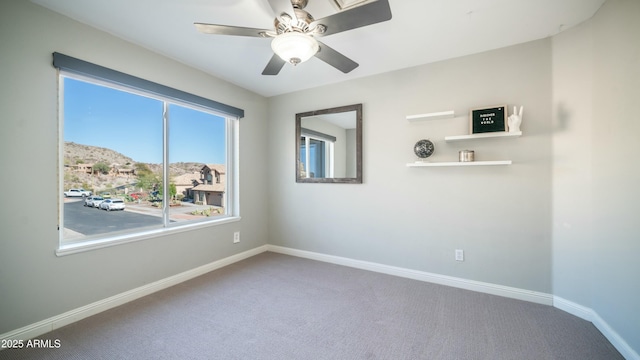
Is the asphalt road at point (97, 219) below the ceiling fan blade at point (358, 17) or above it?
below

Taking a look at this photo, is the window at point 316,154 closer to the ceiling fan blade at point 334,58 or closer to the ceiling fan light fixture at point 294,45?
the ceiling fan blade at point 334,58

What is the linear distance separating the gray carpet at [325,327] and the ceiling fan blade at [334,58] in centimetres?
211

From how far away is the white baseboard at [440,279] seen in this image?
2.35 m

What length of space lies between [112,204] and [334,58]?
249 centimetres

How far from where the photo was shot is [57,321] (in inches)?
75.7

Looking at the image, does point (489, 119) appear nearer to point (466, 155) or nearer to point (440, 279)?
point (466, 155)

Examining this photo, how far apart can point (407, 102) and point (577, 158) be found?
5.25ft

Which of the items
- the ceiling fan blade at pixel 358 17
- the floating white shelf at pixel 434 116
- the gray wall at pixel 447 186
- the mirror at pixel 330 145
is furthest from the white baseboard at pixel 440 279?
the ceiling fan blade at pixel 358 17

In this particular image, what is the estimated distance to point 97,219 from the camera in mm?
2271

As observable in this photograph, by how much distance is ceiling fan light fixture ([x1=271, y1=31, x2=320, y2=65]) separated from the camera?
5.15 ft

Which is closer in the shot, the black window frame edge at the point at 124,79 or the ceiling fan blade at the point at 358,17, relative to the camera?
the ceiling fan blade at the point at 358,17

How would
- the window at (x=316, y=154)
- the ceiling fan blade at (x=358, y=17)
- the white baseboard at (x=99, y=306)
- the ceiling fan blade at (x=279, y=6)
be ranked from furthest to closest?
the window at (x=316, y=154) < the white baseboard at (x=99, y=306) < the ceiling fan blade at (x=279, y=6) < the ceiling fan blade at (x=358, y=17)

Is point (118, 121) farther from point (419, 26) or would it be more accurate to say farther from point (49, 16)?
point (419, 26)

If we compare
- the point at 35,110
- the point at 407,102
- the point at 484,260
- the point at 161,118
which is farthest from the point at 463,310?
the point at 35,110
